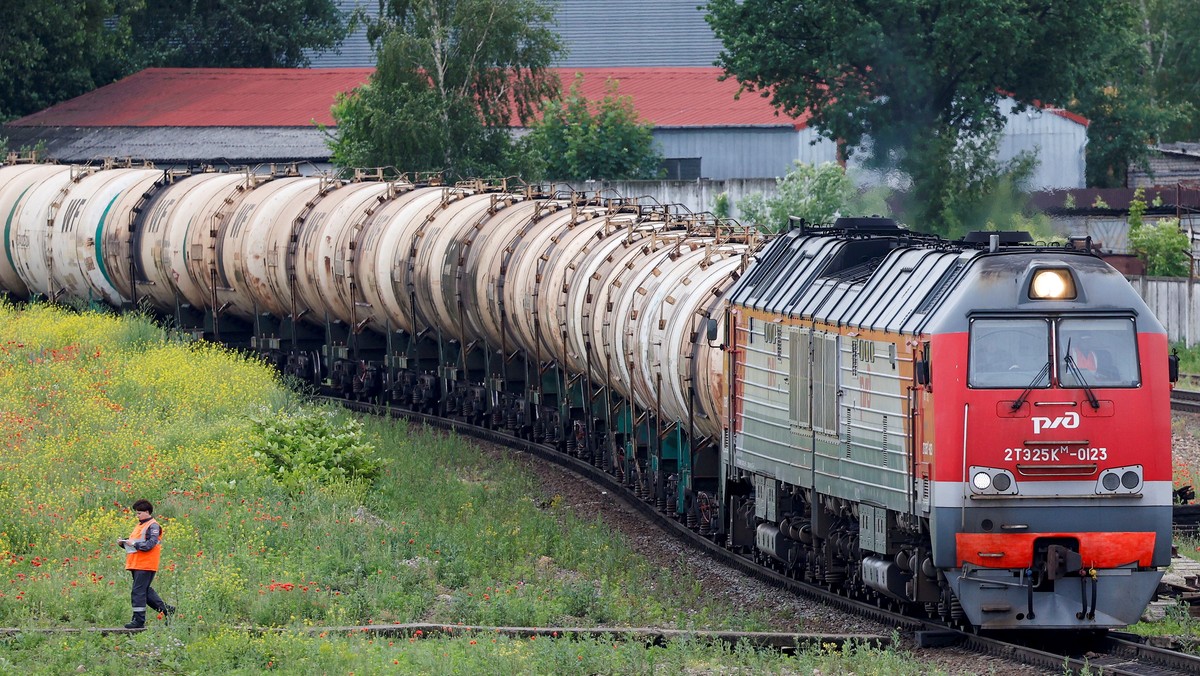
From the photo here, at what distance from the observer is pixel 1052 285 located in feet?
46.0

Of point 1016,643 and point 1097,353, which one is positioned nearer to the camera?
point 1097,353

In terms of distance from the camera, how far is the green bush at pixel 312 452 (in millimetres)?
21531

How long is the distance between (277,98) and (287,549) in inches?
1766

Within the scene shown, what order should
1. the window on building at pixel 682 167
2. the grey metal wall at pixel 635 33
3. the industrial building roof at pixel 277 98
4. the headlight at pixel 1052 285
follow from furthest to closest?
the grey metal wall at pixel 635 33
the industrial building roof at pixel 277 98
the window on building at pixel 682 167
the headlight at pixel 1052 285

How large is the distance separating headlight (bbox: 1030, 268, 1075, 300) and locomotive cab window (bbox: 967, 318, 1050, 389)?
21cm

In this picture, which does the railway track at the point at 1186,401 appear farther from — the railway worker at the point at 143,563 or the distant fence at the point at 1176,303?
the railway worker at the point at 143,563

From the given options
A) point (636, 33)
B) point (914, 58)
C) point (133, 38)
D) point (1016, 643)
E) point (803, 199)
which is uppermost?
point (133, 38)

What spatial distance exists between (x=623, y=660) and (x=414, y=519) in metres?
7.19

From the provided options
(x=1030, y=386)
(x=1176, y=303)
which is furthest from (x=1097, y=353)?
(x=1176, y=303)

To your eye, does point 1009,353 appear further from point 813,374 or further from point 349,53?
point 349,53

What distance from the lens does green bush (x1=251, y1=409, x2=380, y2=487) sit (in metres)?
21.5

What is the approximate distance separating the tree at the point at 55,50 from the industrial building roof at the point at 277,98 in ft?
6.14

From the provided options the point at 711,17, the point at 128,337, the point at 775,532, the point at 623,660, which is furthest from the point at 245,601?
the point at 711,17

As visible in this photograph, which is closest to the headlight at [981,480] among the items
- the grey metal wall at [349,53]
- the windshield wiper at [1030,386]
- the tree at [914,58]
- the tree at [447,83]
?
the windshield wiper at [1030,386]
